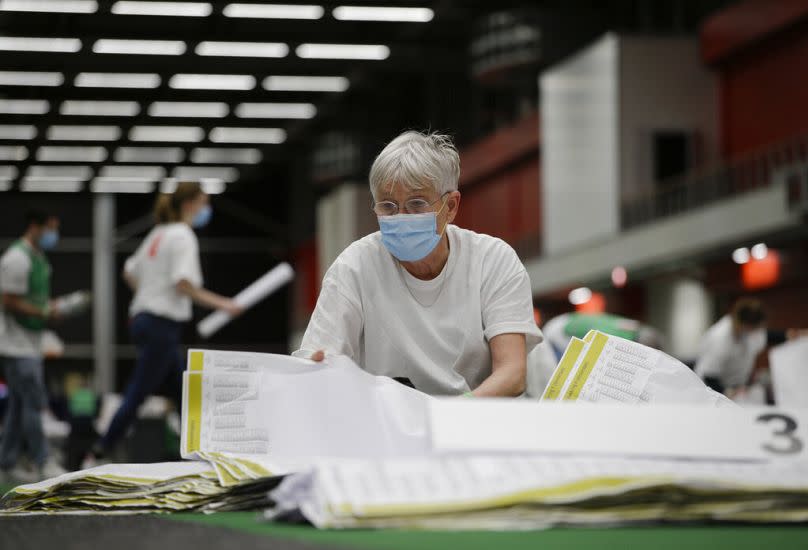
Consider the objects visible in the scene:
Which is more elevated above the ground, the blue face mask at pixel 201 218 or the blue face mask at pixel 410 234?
the blue face mask at pixel 201 218

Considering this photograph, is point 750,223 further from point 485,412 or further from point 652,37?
point 485,412

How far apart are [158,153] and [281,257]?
6.01 metres

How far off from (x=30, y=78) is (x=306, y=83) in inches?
167

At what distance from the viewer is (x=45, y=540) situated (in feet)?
7.14

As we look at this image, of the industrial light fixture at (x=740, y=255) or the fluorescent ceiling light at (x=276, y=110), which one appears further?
the fluorescent ceiling light at (x=276, y=110)

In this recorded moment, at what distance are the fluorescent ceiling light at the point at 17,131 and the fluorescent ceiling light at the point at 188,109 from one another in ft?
8.03

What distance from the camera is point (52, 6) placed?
18.1 meters

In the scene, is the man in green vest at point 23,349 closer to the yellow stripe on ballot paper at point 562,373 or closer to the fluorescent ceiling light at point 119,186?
the yellow stripe on ballot paper at point 562,373

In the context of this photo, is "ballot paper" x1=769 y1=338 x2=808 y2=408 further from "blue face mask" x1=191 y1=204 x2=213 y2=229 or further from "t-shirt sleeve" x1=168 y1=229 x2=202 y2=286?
"blue face mask" x1=191 y1=204 x2=213 y2=229

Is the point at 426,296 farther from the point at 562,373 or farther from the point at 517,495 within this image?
the point at 517,495

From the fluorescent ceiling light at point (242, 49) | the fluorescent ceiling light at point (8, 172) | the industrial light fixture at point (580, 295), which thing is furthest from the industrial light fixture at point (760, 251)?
the fluorescent ceiling light at point (8, 172)

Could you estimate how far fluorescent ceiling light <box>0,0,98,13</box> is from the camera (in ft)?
58.6

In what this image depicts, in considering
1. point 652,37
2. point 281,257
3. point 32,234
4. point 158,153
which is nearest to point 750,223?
point 652,37

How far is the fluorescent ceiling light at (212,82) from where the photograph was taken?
876 inches
